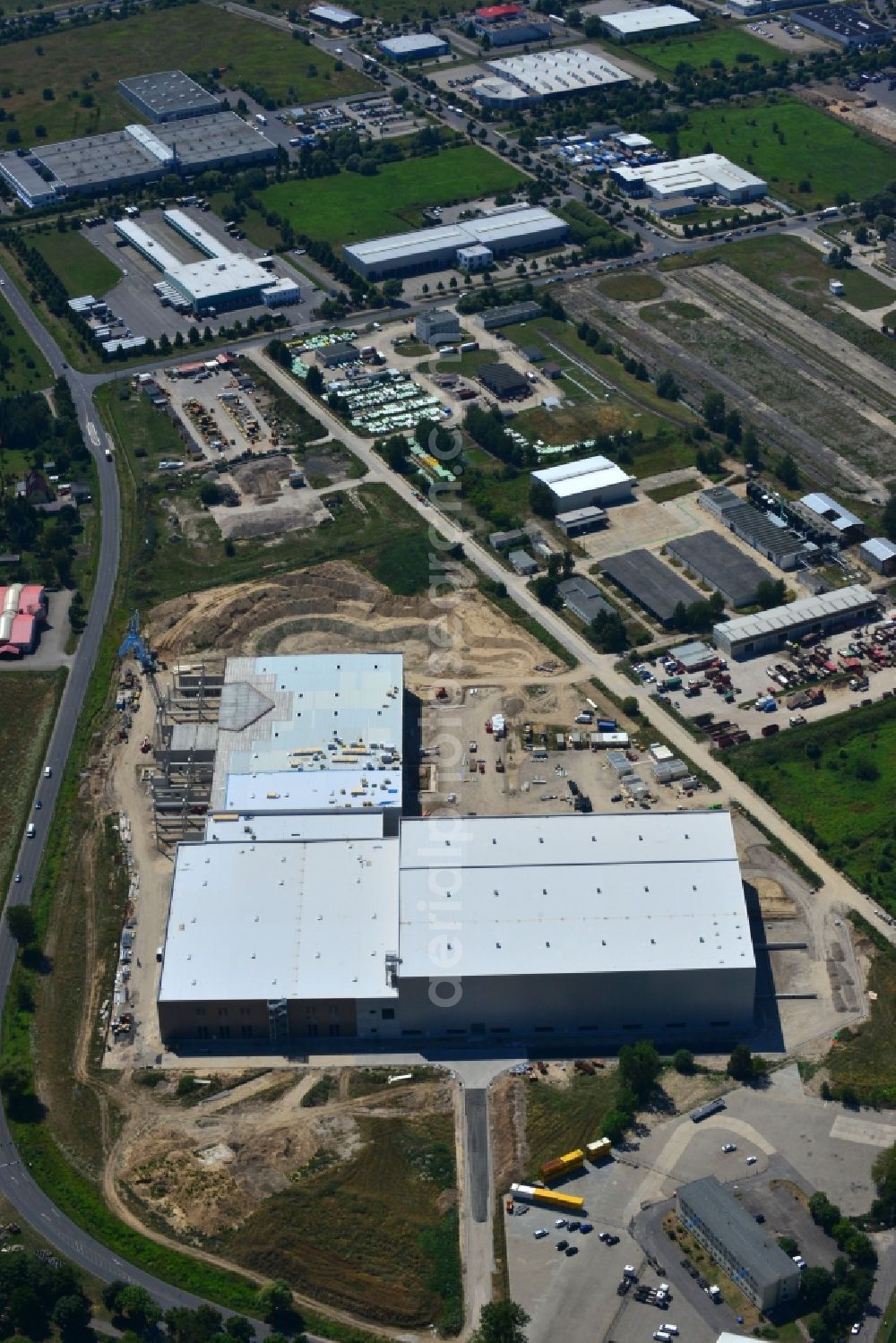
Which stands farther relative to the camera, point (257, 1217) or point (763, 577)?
point (763, 577)

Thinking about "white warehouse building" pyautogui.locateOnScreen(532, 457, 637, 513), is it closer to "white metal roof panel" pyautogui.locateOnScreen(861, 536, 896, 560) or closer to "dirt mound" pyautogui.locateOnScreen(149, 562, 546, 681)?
"dirt mound" pyautogui.locateOnScreen(149, 562, 546, 681)

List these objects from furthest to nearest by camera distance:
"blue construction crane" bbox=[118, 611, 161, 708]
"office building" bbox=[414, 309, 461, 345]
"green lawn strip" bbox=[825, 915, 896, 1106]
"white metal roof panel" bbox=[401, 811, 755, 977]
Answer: "office building" bbox=[414, 309, 461, 345], "blue construction crane" bbox=[118, 611, 161, 708], "white metal roof panel" bbox=[401, 811, 755, 977], "green lawn strip" bbox=[825, 915, 896, 1106]

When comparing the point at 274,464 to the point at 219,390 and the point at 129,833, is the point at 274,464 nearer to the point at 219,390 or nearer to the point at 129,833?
the point at 219,390

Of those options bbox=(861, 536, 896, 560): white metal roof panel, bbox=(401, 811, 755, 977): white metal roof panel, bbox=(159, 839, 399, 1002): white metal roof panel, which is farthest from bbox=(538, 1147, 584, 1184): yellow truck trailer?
bbox=(861, 536, 896, 560): white metal roof panel

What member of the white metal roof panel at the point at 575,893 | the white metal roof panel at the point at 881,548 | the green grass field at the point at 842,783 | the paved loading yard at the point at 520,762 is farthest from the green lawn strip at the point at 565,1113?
the white metal roof panel at the point at 881,548

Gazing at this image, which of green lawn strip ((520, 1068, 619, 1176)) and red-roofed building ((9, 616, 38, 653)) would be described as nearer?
green lawn strip ((520, 1068, 619, 1176))

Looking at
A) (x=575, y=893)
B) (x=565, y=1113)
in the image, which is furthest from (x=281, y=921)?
(x=565, y=1113)

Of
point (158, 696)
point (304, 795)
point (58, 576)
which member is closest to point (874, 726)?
point (304, 795)

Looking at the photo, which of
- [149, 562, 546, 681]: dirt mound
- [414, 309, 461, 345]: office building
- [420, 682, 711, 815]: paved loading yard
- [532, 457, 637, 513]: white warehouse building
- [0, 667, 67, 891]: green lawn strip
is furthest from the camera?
[414, 309, 461, 345]: office building
